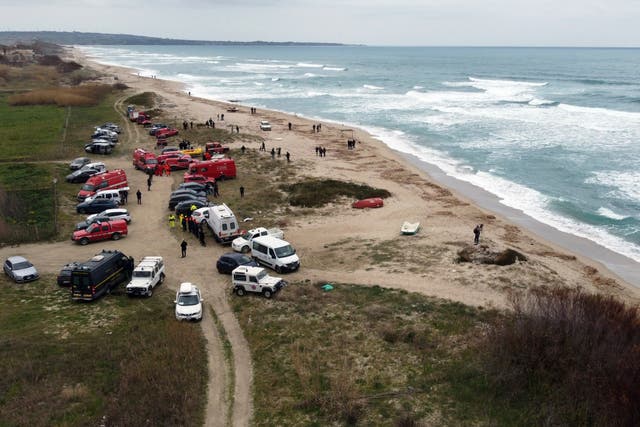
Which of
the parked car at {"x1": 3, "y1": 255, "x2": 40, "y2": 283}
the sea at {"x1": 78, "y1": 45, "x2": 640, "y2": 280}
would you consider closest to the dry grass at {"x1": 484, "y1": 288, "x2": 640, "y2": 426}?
the sea at {"x1": 78, "y1": 45, "x2": 640, "y2": 280}

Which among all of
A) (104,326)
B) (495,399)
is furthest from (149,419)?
(495,399)

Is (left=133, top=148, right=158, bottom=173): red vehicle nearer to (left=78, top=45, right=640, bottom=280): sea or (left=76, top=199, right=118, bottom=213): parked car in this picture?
(left=76, top=199, right=118, bottom=213): parked car

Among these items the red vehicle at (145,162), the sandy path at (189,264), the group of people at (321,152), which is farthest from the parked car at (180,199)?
the group of people at (321,152)

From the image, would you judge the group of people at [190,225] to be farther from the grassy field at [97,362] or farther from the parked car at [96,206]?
the grassy field at [97,362]

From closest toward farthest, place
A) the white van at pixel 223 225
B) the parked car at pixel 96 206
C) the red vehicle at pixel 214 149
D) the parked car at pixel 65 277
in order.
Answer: the parked car at pixel 65 277 → the white van at pixel 223 225 → the parked car at pixel 96 206 → the red vehicle at pixel 214 149

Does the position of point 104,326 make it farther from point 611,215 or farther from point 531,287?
point 611,215

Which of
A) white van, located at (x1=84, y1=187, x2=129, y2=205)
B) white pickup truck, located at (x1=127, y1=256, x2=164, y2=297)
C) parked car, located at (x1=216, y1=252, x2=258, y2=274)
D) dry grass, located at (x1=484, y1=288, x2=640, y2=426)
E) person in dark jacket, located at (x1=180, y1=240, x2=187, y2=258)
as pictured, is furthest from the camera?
white van, located at (x1=84, y1=187, x2=129, y2=205)

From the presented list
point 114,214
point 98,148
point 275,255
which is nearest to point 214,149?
point 98,148
